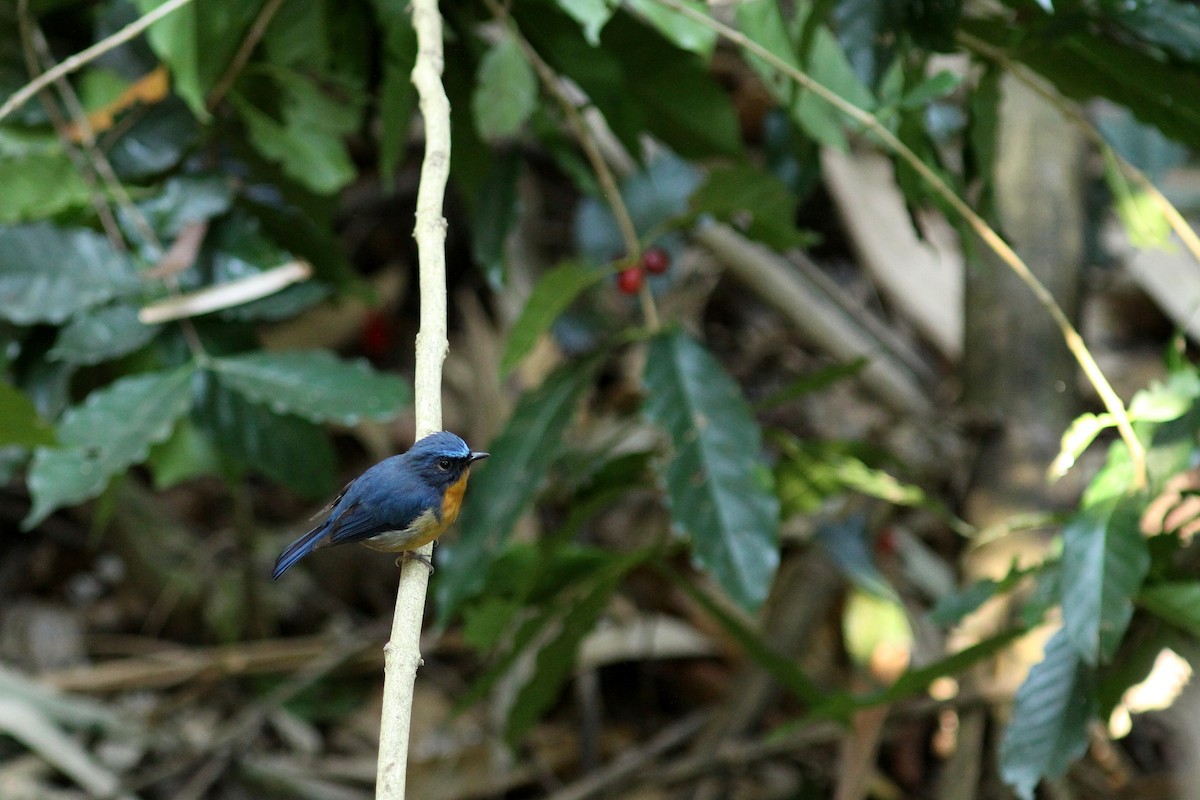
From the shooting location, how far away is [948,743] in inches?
141

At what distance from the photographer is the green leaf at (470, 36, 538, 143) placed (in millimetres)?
2146

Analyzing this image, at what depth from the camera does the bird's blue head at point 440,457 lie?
152cm

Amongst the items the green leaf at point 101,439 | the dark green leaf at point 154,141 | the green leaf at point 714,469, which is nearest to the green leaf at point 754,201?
the green leaf at point 714,469

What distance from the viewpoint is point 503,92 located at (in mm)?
2154

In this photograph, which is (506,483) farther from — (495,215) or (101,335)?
(101,335)

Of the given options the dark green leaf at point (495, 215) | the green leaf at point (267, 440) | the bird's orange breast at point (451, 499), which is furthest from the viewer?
the dark green leaf at point (495, 215)

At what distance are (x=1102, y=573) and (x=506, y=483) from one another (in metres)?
1.10

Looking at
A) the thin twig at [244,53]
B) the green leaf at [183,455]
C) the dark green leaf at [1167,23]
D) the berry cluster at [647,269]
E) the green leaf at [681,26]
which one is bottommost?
the green leaf at [183,455]

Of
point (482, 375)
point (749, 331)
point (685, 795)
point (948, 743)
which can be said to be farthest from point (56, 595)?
point (948, 743)

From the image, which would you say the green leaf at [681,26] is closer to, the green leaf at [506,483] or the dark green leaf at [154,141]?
the green leaf at [506,483]

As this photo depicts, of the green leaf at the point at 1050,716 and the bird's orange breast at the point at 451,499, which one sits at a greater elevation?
the bird's orange breast at the point at 451,499

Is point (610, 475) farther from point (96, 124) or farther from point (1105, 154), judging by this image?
point (96, 124)

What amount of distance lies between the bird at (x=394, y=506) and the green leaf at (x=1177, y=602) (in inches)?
45.4

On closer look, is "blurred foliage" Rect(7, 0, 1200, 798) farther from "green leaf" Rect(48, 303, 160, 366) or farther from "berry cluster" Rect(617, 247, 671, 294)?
"berry cluster" Rect(617, 247, 671, 294)
